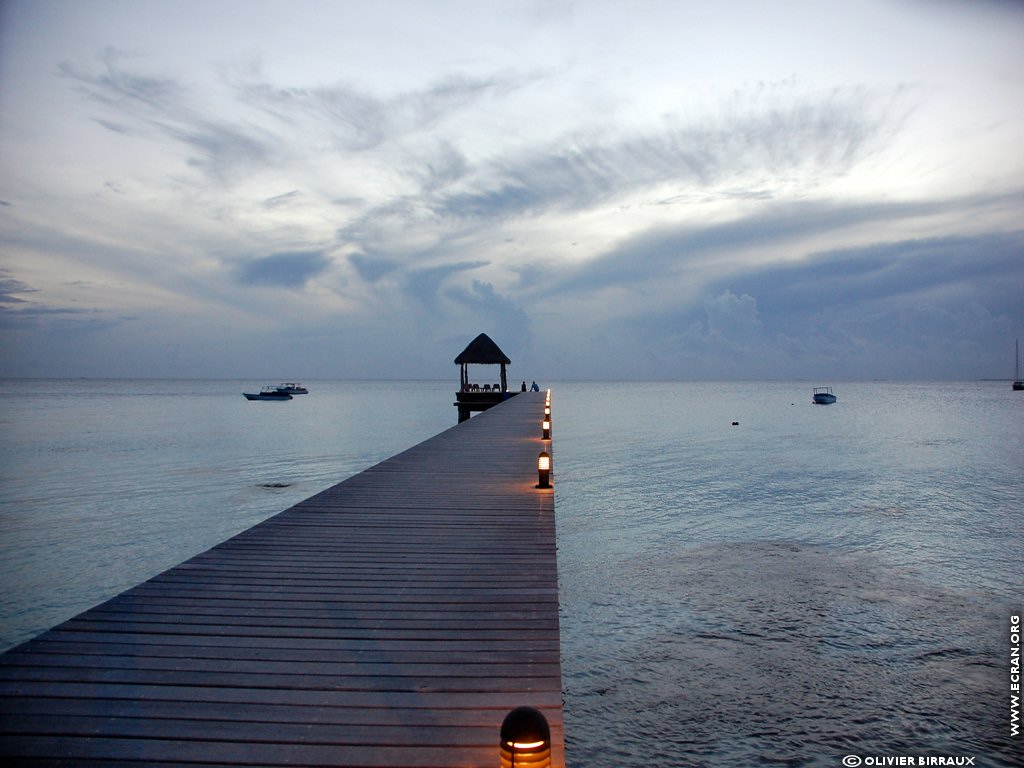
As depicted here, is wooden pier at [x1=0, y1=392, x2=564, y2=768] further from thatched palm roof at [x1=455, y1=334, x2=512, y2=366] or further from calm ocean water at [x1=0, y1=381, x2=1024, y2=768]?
thatched palm roof at [x1=455, y1=334, x2=512, y2=366]

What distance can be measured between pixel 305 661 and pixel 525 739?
1.97 metres

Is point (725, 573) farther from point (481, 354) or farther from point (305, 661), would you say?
point (481, 354)

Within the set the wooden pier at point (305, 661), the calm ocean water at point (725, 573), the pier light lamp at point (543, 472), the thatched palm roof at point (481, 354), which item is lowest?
the calm ocean water at point (725, 573)

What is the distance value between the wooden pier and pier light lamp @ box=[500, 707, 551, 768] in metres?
0.58

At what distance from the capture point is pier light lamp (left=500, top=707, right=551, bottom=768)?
2.34 meters

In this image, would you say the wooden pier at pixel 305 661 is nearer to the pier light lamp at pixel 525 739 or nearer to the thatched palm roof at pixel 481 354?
→ the pier light lamp at pixel 525 739

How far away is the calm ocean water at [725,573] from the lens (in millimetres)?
6824

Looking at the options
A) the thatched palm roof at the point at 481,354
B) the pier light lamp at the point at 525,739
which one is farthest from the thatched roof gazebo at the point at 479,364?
the pier light lamp at the point at 525,739

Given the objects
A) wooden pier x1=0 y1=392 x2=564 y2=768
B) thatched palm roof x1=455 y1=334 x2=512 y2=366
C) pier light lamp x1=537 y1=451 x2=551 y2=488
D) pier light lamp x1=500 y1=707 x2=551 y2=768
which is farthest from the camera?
thatched palm roof x1=455 y1=334 x2=512 y2=366

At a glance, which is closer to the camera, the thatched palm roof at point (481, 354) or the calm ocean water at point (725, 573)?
the calm ocean water at point (725, 573)

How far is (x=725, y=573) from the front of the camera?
11.7 meters

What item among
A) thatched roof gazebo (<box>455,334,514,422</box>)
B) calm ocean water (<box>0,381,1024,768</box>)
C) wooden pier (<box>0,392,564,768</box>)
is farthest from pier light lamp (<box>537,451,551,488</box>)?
thatched roof gazebo (<box>455,334,514,422</box>)

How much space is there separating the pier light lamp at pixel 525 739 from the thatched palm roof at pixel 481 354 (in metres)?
35.2

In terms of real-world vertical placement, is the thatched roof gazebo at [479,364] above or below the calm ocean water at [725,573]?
above
